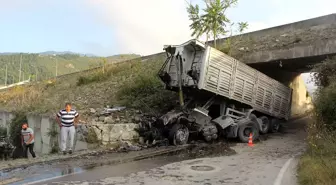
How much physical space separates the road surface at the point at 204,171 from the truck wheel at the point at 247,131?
6.37 feet

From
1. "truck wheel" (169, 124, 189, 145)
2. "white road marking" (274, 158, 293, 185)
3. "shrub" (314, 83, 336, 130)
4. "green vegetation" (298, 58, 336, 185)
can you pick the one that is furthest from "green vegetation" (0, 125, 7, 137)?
"shrub" (314, 83, 336, 130)

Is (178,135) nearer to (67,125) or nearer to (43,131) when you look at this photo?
(67,125)

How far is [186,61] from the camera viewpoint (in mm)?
12188

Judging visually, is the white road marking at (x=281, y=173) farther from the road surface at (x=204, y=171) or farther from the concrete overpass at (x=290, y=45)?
the concrete overpass at (x=290, y=45)

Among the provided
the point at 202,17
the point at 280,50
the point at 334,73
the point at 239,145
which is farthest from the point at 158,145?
the point at 202,17

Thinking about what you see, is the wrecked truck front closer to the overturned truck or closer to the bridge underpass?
the overturned truck

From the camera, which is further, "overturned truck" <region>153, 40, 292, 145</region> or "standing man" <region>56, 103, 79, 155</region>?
"overturned truck" <region>153, 40, 292, 145</region>

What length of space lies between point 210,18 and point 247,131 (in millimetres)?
7362

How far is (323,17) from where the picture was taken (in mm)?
17750

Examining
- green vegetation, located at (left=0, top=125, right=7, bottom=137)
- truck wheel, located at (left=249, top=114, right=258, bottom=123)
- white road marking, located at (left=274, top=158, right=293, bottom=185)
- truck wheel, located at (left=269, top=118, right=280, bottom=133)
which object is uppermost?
truck wheel, located at (left=249, top=114, right=258, bottom=123)

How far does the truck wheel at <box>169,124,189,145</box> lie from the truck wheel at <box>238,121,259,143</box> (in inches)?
89.3

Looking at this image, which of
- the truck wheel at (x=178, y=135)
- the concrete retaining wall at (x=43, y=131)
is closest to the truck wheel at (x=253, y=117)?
the truck wheel at (x=178, y=135)

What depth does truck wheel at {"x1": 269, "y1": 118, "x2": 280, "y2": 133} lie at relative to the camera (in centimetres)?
1482

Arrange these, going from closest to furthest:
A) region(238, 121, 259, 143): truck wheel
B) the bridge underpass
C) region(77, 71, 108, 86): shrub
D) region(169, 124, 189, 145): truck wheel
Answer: region(169, 124, 189, 145): truck wheel < region(238, 121, 259, 143): truck wheel < the bridge underpass < region(77, 71, 108, 86): shrub
